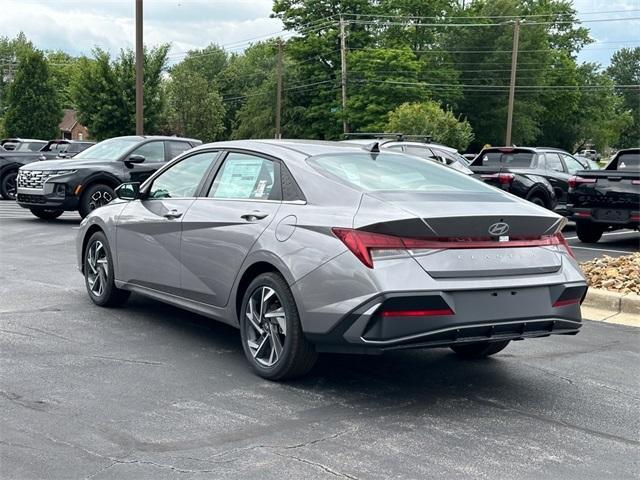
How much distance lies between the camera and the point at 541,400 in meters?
4.89

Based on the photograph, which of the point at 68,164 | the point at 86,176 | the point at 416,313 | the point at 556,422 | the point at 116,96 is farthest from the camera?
the point at 116,96

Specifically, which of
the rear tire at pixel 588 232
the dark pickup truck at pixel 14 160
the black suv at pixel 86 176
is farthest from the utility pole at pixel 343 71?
the rear tire at pixel 588 232

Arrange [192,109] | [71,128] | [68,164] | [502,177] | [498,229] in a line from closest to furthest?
1. [498,229]
2. [68,164]
3. [502,177]
4. [192,109]
5. [71,128]

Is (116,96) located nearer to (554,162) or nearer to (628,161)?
(554,162)

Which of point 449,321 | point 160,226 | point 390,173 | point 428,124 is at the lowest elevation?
point 449,321

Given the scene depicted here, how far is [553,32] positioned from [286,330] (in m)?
79.6

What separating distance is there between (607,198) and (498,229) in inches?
357

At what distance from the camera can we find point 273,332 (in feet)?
16.4

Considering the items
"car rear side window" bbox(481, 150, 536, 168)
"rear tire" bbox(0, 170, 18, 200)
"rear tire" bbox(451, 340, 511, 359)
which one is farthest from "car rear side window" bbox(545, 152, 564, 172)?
"rear tire" bbox(0, 170, 18, 200)

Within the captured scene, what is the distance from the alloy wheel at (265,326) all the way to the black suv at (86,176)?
10.4 meters

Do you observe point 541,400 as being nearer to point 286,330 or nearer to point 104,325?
point 286,330

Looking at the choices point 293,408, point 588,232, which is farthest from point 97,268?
point 588,232

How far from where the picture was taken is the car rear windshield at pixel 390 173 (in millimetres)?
5125

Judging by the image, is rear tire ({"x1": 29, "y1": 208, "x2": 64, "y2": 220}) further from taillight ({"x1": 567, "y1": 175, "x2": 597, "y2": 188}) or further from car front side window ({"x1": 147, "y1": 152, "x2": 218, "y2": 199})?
taillight ({"x1": 567, "y1": 175, "x2": 597, "y2": 188})
